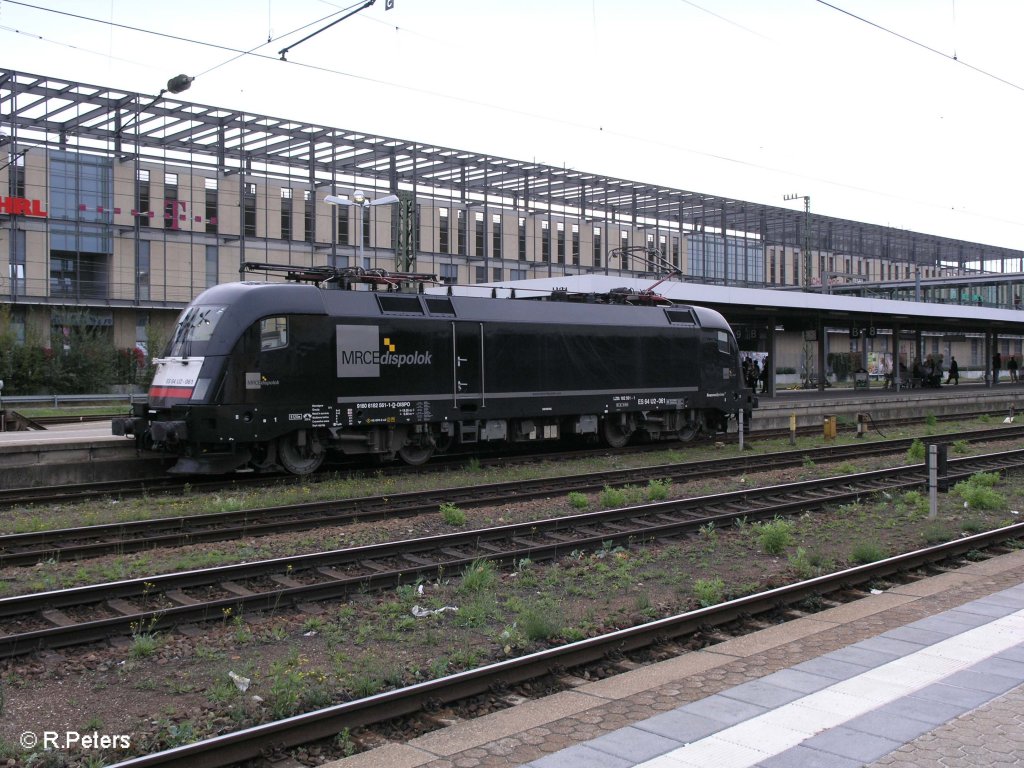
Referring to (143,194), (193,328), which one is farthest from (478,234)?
(193,328)

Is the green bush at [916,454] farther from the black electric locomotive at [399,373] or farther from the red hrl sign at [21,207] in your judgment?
the red hrl sign at [21,207]

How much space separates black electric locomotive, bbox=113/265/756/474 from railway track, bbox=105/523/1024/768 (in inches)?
382

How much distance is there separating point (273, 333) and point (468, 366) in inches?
170

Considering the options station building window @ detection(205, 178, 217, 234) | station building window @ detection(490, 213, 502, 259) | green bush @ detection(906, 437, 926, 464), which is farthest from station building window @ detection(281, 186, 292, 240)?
green bush @ detection(906, 437, 926, 464)

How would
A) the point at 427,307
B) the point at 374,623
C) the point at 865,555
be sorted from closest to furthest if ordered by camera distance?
1. the point at 374,623
2. the point at 865,555
3. the point at 427,307

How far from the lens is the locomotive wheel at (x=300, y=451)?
647 inches

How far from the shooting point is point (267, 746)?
16.9ft

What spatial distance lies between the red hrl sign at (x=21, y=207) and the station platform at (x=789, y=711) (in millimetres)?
42135

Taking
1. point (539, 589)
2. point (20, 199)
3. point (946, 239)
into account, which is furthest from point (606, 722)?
point (946, 239)

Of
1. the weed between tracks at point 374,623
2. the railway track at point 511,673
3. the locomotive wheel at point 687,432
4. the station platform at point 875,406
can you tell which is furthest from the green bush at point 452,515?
the station platform at point 875,406

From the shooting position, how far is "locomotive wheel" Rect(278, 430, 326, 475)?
1642 centimetres

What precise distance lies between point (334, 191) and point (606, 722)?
47983mm

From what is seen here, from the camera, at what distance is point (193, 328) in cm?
1582

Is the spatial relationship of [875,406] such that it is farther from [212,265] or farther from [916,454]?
[212,265]
